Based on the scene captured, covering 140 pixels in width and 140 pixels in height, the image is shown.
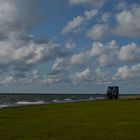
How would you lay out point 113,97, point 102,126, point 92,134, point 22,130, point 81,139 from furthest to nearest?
point 113,97 → point 102,126 → point 22,130 → point 92,134 → point 81,139

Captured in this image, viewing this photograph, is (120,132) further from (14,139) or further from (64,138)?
(14,139)

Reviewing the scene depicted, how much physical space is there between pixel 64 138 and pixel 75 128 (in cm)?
450

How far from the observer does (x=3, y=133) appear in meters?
22.0

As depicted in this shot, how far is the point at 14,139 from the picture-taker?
63.7ft

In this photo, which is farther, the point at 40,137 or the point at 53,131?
the point at 53,131

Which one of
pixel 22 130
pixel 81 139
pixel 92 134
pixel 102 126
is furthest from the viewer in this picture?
pixel 102 126

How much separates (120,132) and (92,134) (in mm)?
1849

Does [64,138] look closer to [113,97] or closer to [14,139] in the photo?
[14,139]

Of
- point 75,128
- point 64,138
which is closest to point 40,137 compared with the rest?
point 64,138

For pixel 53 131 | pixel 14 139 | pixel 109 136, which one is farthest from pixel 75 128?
pixel 14 139

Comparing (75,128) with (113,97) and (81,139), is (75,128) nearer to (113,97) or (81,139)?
(81,139)

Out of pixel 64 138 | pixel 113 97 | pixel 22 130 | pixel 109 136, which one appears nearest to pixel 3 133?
pixel 22 130

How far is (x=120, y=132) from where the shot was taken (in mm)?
22188

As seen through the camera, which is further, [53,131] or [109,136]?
[53,131]
